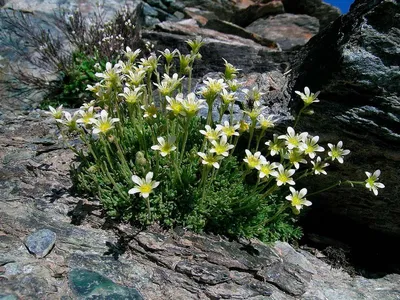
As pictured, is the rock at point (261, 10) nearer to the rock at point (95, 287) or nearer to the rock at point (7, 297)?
the rock at point (95, 287)

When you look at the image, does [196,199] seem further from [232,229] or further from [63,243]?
[63,243]

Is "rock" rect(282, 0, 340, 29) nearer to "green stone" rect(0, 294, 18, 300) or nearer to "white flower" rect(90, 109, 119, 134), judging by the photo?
"white flower" rect(90, 109, 119, 134)

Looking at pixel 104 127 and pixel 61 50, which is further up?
pixel 104 127

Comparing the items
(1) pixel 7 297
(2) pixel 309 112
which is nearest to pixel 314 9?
(2) pixel 309 112

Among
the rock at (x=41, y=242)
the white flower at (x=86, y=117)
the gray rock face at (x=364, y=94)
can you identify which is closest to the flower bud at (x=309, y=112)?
the gray rock face at (x=364, y=94)

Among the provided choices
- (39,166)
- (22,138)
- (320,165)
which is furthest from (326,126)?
(22,138)

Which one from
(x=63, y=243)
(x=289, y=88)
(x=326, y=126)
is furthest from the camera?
(x=289, y=88)

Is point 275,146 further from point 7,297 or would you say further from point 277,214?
point 7,297
